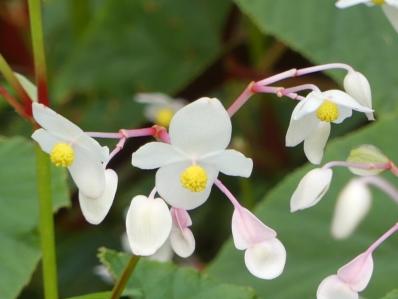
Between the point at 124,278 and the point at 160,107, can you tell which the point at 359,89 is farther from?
the point at 160,107

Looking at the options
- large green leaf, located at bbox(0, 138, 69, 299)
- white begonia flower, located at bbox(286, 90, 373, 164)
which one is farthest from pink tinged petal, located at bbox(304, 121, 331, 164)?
large green leaf, located at bbox(0, 138, 69, 299)

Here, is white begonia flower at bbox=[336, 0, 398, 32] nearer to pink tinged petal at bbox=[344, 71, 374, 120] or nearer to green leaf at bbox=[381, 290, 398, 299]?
pink tinged petal at bbox=[344, 71, 374, 120]

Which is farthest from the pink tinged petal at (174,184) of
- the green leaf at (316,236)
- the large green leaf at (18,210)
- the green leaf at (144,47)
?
the green leaf at (144,47)

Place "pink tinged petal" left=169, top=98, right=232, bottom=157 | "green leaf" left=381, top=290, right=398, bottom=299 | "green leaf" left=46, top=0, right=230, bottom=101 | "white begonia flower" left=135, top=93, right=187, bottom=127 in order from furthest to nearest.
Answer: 1. "green leaf" left=46, top=0, right=230, bottom=101
2. "white begonia flower" left=135, top=93, right=187, bottom=127
3. "green leaf" left=381, top=290, right=398, bottom=299
4. "pink tinged petal" left=169, top=98, right=232, bottom=157

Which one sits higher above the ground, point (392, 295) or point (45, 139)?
point (45, 139)

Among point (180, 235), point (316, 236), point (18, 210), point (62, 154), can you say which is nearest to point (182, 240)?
point (180, 235)

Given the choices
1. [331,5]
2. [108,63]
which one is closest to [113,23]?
[108,63]
